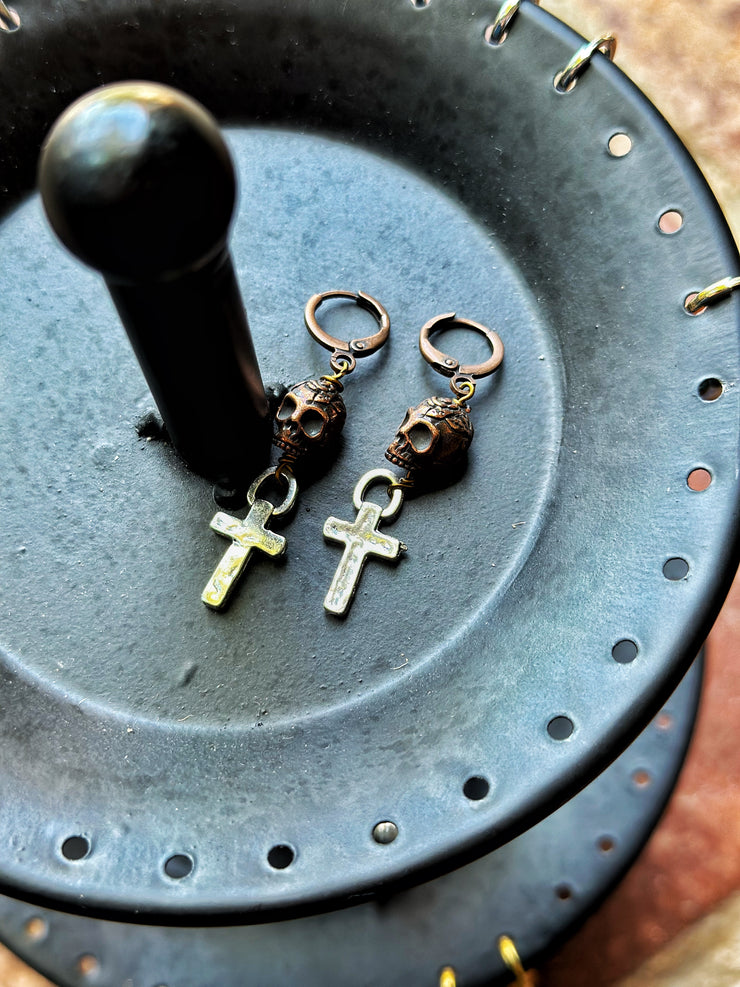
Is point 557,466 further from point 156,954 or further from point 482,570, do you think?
point 156,954

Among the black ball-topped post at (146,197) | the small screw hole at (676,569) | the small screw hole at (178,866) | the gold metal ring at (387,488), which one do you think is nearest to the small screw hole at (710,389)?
the small screw hole at (676,569)

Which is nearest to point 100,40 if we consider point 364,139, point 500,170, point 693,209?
point 364,139

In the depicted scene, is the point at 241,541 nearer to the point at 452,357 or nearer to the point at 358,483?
the point at 358,483

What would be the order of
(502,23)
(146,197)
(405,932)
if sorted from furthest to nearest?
(405,932), (502,23), (146,197)

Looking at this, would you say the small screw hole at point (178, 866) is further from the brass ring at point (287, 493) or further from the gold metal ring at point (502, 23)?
the gold metal ring at point (502, 23)

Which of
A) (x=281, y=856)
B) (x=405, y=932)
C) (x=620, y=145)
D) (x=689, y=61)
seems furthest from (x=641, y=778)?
(x=689, y=61)

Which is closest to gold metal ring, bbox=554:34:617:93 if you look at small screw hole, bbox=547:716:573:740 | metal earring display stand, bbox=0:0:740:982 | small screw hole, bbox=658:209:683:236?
metal earring display stand, bbox=0:0:740:982

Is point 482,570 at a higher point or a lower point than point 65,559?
higher

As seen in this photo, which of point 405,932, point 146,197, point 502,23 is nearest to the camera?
point 146,197
